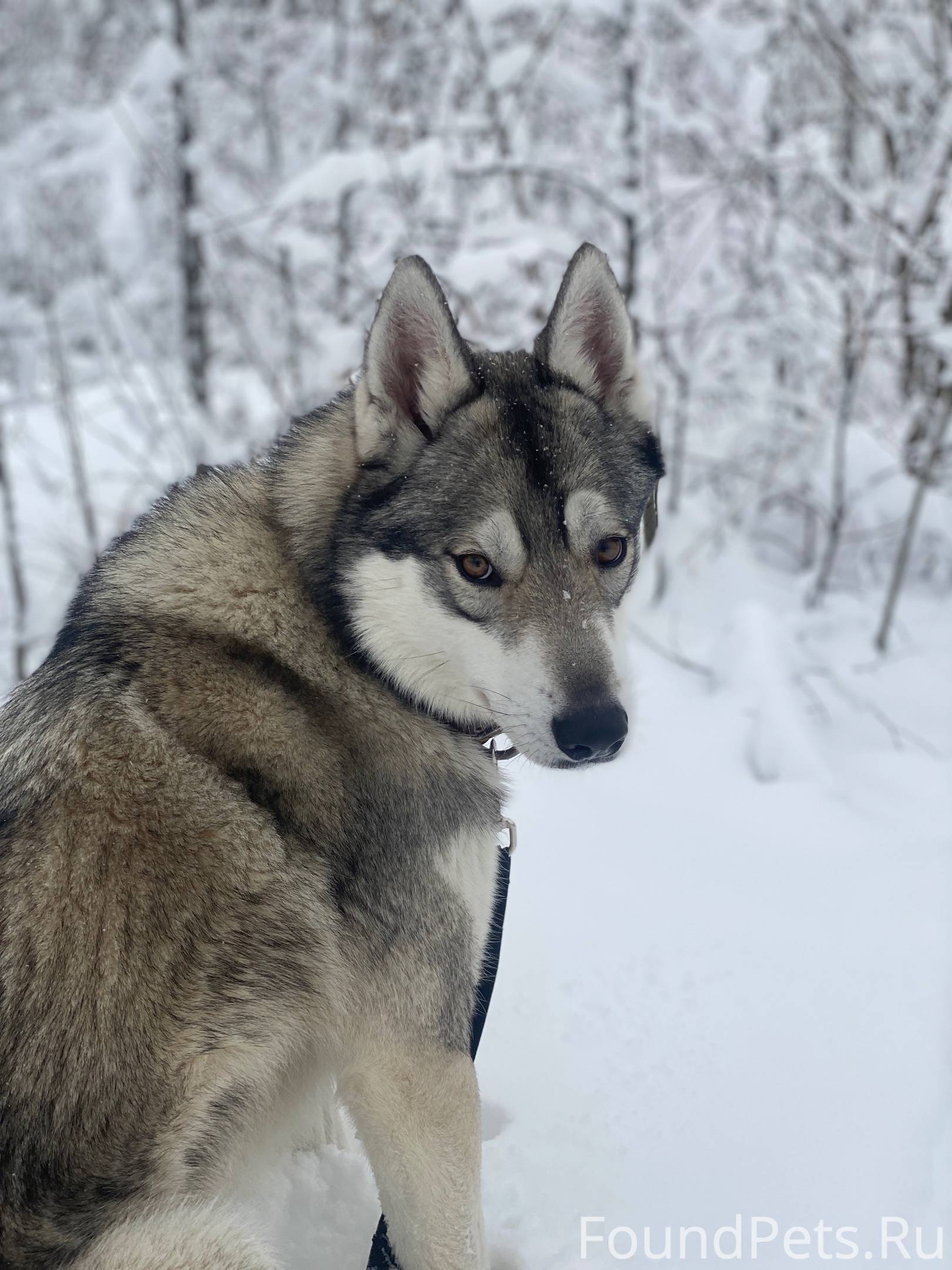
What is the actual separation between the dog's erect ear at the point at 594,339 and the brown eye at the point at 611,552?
359 millimetres

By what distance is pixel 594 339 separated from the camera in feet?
6.79

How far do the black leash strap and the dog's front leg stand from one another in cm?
7

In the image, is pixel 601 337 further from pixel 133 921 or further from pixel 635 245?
pixel 635 245

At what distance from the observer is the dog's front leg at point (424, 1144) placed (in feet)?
5.66

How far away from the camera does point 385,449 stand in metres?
1.92

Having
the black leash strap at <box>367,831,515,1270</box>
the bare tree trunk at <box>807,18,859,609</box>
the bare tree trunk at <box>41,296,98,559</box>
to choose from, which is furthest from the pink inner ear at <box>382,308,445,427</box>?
the bare tree trunk at <box>807,18,859,609</box>

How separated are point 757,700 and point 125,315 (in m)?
4.51

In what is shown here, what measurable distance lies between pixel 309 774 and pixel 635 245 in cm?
449

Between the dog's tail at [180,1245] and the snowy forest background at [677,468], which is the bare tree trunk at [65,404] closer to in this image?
the snowy forest background at [677,468]

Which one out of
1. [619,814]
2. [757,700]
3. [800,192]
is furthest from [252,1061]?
[800,192]

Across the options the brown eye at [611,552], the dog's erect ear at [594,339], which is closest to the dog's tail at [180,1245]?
the brown eye at [611,552]

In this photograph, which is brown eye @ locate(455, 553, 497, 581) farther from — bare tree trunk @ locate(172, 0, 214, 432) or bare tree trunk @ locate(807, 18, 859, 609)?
bare tree trunk @ locate(172, 0, 214, 432)

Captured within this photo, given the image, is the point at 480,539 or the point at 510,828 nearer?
the point at 480,539

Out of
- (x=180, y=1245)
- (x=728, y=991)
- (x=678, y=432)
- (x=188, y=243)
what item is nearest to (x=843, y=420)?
(x=678, y=432)
